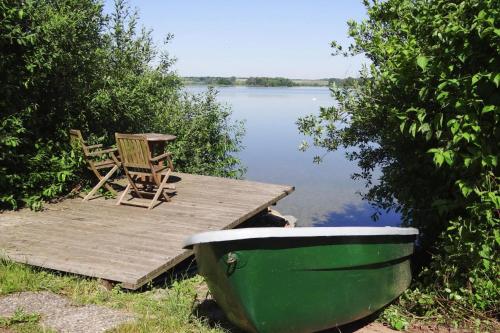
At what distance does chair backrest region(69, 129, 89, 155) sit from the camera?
7273 mm

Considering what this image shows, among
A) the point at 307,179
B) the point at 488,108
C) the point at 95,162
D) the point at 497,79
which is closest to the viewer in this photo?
the point at 497,79

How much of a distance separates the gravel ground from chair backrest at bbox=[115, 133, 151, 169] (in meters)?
2.83

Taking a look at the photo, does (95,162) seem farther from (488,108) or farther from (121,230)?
(488,108)

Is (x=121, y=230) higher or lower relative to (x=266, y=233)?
lower

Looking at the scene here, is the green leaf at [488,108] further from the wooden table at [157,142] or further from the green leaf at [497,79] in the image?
the wooden table at [157,142]

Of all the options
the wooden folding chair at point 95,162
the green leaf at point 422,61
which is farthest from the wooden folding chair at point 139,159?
the green leaf at point 422,61

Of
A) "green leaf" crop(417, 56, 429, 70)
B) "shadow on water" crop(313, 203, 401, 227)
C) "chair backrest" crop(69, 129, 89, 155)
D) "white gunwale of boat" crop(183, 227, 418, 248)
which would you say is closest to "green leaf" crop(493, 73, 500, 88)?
"green leaf" crop(417, 56, 429, 70)

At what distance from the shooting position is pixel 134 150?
698 cm

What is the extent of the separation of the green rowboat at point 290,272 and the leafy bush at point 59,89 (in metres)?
4.17

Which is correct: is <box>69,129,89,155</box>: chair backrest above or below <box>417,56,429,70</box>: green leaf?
below

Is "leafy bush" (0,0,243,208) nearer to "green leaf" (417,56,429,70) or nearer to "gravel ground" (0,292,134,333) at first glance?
"gravel ground" (0,292,134,333)

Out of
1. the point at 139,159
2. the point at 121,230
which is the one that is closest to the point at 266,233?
the point at 121,230

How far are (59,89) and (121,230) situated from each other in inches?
115

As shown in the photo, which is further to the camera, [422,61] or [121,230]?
[121,230]
